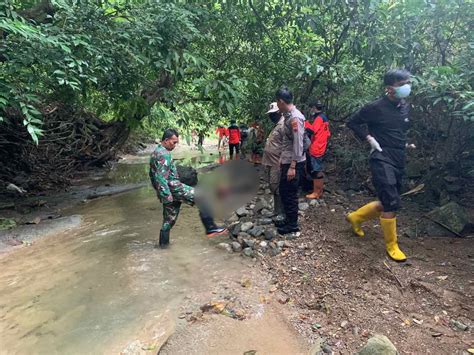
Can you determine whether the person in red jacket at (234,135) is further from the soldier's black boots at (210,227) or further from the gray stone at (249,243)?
the gray stone at (249,243)

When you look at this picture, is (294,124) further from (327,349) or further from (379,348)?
(379,348)

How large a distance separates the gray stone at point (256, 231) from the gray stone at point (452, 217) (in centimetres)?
225

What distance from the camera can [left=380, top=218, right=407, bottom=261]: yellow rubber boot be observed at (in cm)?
393

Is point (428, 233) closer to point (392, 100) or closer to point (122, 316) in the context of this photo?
point (392, 100)

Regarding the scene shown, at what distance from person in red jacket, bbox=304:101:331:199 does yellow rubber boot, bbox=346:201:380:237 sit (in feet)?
5.93

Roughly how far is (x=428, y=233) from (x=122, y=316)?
12.4 ft

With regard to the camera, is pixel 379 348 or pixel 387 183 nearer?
pixel 379 348

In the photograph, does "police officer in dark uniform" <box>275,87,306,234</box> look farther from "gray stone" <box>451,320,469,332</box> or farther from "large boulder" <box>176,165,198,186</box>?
"large boulder" <box>176,165,198,186</box>

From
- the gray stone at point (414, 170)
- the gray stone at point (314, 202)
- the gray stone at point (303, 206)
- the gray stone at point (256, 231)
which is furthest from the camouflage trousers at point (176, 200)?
the gray stone at point (414, 170)

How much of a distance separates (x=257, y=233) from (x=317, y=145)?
2021 millimetres

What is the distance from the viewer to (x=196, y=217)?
666 centimetres

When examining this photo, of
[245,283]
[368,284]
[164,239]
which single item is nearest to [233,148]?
[164,239]

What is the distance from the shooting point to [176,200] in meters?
5.00

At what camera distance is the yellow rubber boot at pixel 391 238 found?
3.93 metres
